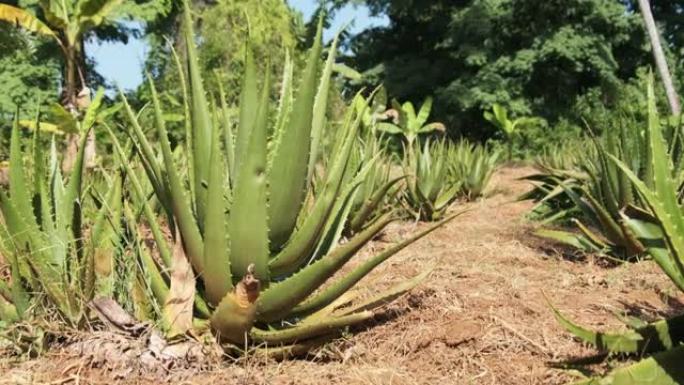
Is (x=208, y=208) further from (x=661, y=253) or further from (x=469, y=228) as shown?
(x=469, y=228)

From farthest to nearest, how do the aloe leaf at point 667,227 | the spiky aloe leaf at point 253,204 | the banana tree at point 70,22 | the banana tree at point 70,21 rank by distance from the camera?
the banana tree at point 70,21
the banana tree at point 70,22
the spiky aloe leaf at point 253,204
the aloe leaf at point 667,227

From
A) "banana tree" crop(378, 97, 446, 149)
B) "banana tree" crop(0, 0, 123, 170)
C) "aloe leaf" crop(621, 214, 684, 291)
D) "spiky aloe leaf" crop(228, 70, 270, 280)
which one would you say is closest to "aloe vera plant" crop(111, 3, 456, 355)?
"spiky aloe leaf" crop(228, 70, 270, 280)

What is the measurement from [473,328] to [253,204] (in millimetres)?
1059

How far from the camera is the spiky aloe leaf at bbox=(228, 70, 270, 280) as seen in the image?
6.41ft

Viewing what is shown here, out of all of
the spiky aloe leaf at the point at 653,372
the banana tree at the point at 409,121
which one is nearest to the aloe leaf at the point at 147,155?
the spiky aloe leaf at the point at 653,372

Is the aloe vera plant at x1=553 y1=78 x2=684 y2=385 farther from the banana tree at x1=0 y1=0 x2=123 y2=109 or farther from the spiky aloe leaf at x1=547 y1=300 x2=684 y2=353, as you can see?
the banana tree at x1=0 y1=0 x2=123 y2=109

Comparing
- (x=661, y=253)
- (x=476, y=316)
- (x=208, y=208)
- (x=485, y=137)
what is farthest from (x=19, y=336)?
(x=485, y=137)

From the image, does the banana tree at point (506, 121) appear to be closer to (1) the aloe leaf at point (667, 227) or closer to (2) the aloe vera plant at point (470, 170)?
(2) the aloe vera plant at point (470, 170)

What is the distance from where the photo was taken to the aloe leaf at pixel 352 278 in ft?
7.06

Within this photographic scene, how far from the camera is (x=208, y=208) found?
2.01 meters

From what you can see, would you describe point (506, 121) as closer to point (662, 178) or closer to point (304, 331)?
point (304, 331)

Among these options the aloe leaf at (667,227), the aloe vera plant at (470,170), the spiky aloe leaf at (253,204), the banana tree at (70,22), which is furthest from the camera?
the banana tree at (70,22)

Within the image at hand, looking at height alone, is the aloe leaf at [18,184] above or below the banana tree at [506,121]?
above

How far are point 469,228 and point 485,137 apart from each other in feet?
52.1
